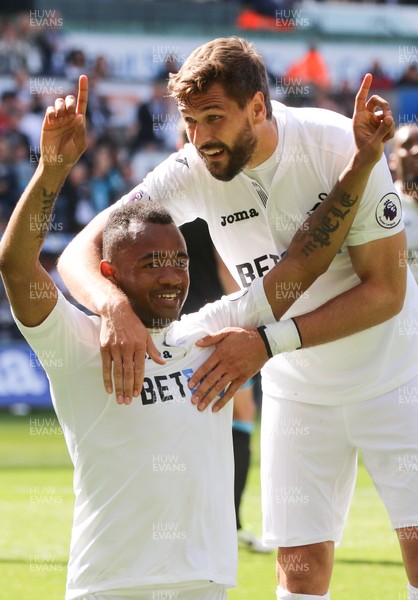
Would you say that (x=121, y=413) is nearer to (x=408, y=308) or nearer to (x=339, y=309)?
(x=339, y=309)

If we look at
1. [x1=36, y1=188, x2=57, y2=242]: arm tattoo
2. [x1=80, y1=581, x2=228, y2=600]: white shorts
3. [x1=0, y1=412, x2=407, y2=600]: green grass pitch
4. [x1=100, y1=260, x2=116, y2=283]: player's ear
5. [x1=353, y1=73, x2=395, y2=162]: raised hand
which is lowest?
[x1=0, y1=412, x2=407, y2=600]: green grass pitch

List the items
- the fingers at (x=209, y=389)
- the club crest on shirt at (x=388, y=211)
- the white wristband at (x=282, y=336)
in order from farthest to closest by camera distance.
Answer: the club crest on shirt at (x=388, y=211) < the white wristband at (x=282, y=336) < the fingers at (x=209, y=389)

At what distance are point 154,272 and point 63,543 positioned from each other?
436 centimetres

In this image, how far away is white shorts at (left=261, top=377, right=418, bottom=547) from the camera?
4.13m

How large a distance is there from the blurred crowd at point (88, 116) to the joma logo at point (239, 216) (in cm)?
1176

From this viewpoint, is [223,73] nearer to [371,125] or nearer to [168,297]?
[371,125]

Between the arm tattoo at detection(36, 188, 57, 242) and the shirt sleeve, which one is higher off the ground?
the arm tattoo at detection(36, 188, 57, 242)

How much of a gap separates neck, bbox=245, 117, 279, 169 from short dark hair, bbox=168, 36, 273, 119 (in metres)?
0.15

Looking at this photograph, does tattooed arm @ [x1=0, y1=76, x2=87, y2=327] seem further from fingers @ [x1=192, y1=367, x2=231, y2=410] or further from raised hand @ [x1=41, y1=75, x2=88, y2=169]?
fingers @ [x1=192, y1=367, x2=231, y2=410]

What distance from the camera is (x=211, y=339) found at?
3.49 meters

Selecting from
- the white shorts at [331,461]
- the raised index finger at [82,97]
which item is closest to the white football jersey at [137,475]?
the raised index finger at [82,97]

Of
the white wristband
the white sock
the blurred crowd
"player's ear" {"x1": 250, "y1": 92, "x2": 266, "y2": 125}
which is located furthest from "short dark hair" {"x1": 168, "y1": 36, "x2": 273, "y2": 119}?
the blurred crowd

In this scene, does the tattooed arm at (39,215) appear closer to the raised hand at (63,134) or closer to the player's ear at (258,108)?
the raised hand at (63,134)

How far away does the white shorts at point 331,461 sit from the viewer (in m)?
4.13
